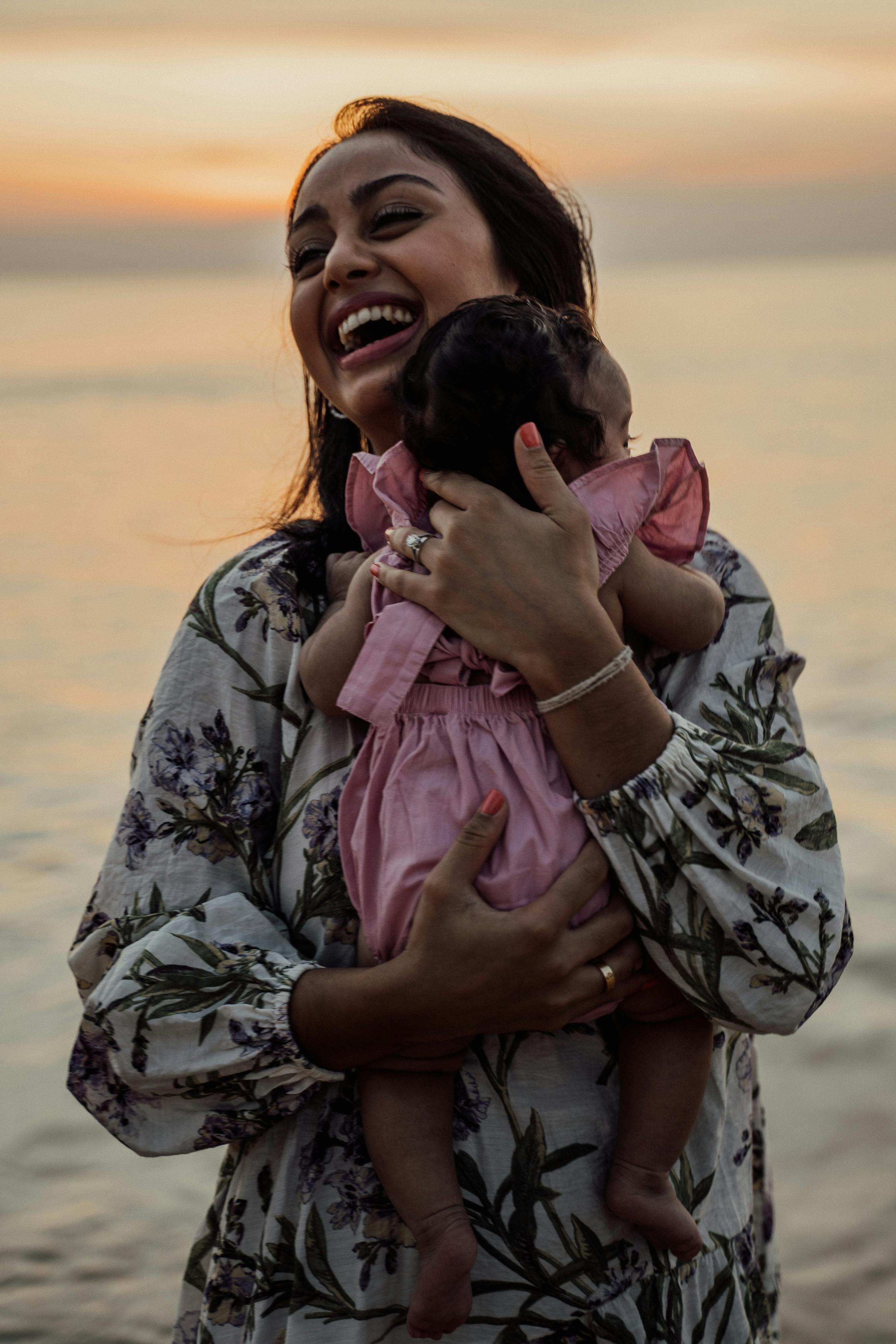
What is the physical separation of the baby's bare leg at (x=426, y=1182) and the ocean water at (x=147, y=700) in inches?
38.5

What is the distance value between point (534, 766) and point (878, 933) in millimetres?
3020

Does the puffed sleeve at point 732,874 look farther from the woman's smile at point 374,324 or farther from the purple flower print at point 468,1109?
the woman's smile at point 374,324

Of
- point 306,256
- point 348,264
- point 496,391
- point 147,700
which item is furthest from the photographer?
point 147,700

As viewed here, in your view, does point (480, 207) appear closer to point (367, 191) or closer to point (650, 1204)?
point (367, 191)

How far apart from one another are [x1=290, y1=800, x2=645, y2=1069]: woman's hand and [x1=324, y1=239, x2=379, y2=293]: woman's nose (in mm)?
732

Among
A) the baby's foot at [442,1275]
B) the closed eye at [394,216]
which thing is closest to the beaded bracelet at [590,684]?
the baby's foot at [442,1275]

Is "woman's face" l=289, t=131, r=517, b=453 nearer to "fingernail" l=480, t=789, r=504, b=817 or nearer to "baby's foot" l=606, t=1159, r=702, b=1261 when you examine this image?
"fingernail" l=480, t=789, r=504, b=817

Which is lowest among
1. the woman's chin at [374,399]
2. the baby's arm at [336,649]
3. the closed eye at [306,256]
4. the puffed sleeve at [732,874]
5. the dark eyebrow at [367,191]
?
the puffed sleeve at [732,874]

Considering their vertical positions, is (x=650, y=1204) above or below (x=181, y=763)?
below

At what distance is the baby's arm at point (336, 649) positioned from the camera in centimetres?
149

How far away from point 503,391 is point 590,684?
0.36 meters

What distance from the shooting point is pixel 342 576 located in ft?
5.47

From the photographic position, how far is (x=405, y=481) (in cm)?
154

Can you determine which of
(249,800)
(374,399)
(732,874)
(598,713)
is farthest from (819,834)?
(374,399)
